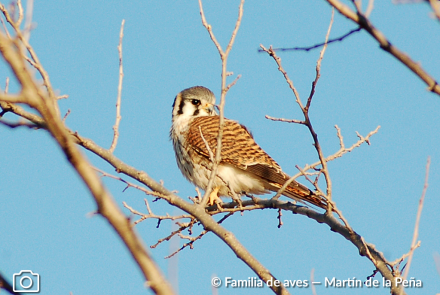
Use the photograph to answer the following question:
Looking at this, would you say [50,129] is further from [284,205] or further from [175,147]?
[175,147]

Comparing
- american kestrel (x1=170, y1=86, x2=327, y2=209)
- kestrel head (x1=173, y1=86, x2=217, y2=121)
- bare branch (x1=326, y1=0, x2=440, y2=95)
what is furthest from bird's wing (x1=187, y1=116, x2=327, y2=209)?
bare branch (x1=326, y1=0, x2=440, y2=95)

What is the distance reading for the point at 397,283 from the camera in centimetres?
292

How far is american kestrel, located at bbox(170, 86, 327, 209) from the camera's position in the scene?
5.22 meters

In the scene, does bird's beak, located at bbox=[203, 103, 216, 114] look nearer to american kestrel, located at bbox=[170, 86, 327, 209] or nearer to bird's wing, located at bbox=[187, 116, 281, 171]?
american kestrel, located at bbox=[170, 86, 327, 209]

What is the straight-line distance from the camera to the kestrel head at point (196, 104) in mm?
6348

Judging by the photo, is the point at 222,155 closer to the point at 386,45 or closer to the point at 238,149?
the point at 238,149

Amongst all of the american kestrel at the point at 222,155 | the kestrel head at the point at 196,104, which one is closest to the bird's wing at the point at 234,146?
the american kestrel at the point at 222,155

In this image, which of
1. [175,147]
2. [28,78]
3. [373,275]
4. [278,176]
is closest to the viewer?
[28,78]

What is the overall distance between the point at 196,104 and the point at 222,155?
1.12 m

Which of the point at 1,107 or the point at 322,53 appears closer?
the point at 322,53

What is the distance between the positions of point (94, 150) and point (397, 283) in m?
1.69

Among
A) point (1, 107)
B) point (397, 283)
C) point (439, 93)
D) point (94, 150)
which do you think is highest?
point (1, 107)

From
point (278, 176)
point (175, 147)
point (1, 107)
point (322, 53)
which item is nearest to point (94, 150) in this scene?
point (1, 107)

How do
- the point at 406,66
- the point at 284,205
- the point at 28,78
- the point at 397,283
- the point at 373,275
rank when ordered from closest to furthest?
the point at 28,78
the point at 406,66
the point at 397,283
the point at 373,275
the point at 284,205
